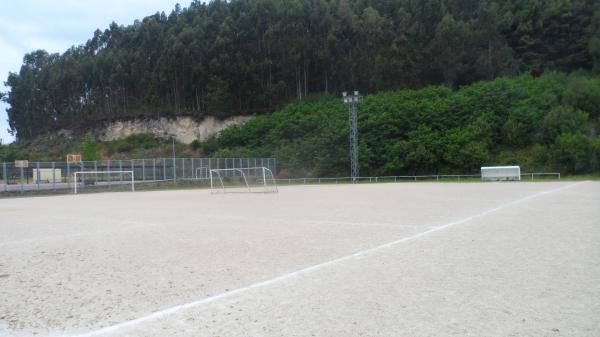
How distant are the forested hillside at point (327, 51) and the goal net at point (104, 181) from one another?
99.8ft

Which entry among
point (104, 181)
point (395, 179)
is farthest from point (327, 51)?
point (104, 181)

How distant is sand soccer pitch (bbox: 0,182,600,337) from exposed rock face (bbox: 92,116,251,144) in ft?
223

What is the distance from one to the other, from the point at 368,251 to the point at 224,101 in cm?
7230

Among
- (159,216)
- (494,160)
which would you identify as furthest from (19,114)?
(159,216)

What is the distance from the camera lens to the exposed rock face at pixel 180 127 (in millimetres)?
78375

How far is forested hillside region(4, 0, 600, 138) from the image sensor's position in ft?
244

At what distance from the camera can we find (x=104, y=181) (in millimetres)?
37875

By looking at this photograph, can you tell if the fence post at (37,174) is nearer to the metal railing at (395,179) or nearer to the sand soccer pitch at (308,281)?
the metal railing at (395,179)

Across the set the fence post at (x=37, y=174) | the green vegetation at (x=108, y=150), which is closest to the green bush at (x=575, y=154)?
the fence post at (x=37, y=174)

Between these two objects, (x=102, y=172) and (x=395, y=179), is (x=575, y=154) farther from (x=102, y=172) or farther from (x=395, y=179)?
(x=102, y=172)

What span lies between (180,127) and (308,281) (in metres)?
77.3

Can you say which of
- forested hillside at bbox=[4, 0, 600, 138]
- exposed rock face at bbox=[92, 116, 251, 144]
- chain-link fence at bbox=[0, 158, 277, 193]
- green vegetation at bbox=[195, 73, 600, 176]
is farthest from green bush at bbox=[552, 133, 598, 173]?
exposed rock face at bbox=[92, 116, 251, 144]

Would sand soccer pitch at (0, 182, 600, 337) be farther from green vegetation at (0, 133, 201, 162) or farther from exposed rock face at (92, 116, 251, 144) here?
exposed rock face at (92, 116, 251, 144)

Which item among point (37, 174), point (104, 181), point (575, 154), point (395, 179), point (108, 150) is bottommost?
point (395, 179)
